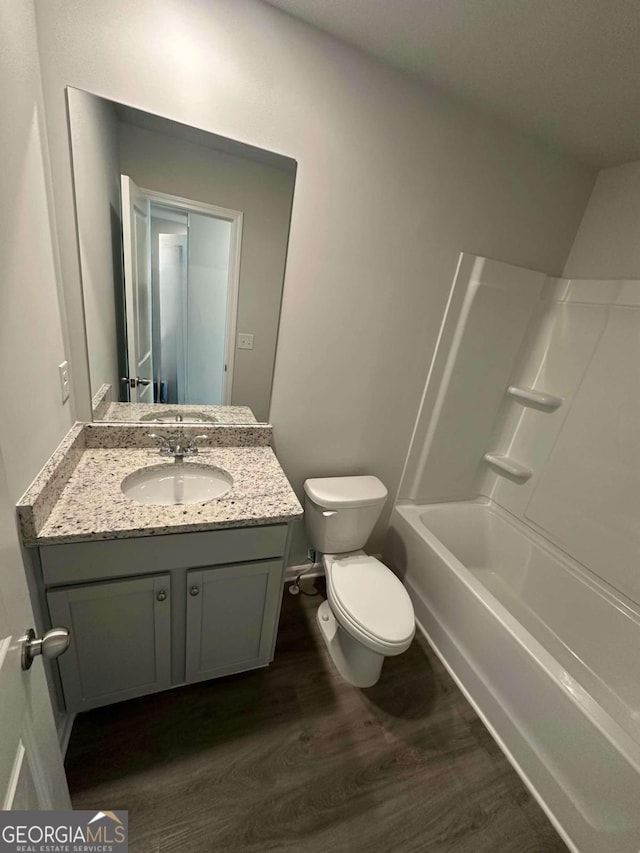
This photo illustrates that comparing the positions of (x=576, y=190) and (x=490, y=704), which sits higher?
(x=576, y=190)

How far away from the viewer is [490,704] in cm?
139

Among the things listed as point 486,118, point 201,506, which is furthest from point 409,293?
point 201,506

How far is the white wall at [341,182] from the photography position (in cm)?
97

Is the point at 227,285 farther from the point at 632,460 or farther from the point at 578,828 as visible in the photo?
the point at 578,828

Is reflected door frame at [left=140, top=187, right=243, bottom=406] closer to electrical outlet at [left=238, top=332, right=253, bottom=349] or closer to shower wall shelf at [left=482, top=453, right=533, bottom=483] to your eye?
electrical outlet at [left=238, top=332, right=253, bottom=349]

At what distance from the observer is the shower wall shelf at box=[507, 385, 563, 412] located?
179cm

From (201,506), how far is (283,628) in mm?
939

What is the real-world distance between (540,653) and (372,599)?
24.3 inches

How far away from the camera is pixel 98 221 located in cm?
111

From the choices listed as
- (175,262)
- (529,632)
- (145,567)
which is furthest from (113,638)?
(529,632)

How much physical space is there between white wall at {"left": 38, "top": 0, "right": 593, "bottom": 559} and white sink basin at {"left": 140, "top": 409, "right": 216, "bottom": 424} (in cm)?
31

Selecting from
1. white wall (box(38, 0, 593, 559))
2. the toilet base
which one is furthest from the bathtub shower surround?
the toilet base

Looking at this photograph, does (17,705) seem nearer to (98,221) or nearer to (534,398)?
(98,221)

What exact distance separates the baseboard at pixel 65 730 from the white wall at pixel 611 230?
2843 mm
